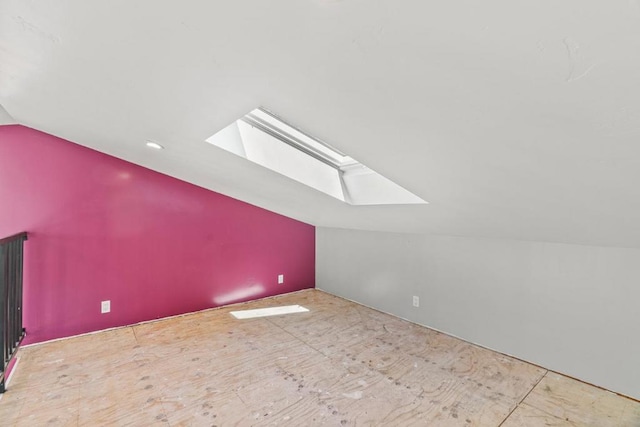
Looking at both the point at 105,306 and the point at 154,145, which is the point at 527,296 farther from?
Answer: the point at 105,306

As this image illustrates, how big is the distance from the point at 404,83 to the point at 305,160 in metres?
1.63

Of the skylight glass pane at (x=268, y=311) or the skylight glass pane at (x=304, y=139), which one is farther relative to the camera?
the skylight glass pane at (x=268, y=311)

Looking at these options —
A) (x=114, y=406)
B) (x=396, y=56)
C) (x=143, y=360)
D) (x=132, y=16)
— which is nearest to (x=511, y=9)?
(x=396, y=56)

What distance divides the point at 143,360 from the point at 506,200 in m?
2.81

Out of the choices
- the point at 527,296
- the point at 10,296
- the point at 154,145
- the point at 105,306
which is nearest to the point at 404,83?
the point at 154,145

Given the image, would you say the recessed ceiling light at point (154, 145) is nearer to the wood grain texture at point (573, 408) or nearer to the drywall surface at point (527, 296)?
the drywall surface at point (527, 296)

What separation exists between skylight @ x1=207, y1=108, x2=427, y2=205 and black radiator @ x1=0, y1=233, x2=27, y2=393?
1653mm

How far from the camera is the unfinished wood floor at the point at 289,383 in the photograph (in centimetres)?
172

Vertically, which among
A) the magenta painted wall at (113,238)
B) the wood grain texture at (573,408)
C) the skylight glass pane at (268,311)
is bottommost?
the wood grain texture at (573,408)

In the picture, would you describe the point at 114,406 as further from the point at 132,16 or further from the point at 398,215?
the point at 398,215

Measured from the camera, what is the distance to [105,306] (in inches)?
112

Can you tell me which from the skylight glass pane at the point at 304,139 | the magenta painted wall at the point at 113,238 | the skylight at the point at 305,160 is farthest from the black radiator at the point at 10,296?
the skylight glass pane at the point at 304,139

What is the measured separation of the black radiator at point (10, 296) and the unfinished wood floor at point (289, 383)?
175 mm

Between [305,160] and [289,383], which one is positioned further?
[305,160]
